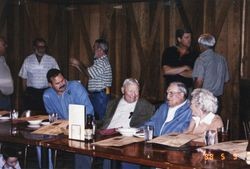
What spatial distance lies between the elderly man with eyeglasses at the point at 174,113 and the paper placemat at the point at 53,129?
0.87 meters

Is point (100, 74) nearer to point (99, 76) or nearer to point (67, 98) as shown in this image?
point (99, 76)

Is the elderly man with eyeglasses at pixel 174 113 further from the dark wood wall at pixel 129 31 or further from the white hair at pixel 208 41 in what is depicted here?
the dark wood wall at pixel 129 31

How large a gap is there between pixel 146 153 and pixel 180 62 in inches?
125

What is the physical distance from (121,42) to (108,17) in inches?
22.8

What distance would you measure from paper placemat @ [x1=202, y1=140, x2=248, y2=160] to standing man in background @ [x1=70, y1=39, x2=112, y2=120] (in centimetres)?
348

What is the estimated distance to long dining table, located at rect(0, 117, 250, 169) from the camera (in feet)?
10.1

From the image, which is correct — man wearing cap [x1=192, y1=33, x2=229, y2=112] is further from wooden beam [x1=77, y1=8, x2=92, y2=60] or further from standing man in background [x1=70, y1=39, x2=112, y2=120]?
wooden beam [x1=77, y1=8, x2=92, y2=60]

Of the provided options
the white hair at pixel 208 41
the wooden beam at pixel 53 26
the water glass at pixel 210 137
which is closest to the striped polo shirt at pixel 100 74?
the white hair at pixel 208 41

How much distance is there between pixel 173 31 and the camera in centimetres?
839

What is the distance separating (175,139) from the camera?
3746 millimetres

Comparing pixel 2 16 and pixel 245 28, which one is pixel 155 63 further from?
pixel 2 16

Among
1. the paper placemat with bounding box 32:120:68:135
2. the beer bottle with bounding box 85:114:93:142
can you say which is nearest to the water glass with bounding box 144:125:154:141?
the beer bottle with bounding box 85:114:93:142

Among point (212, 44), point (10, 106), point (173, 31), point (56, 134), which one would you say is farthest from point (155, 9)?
point (56, 134)

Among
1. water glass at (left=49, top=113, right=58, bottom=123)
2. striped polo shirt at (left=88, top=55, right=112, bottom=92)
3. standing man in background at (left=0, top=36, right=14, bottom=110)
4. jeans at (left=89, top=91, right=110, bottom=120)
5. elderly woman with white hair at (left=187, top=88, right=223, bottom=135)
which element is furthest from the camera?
jeans at (left=89, top=91, right=110, bottom=120)
